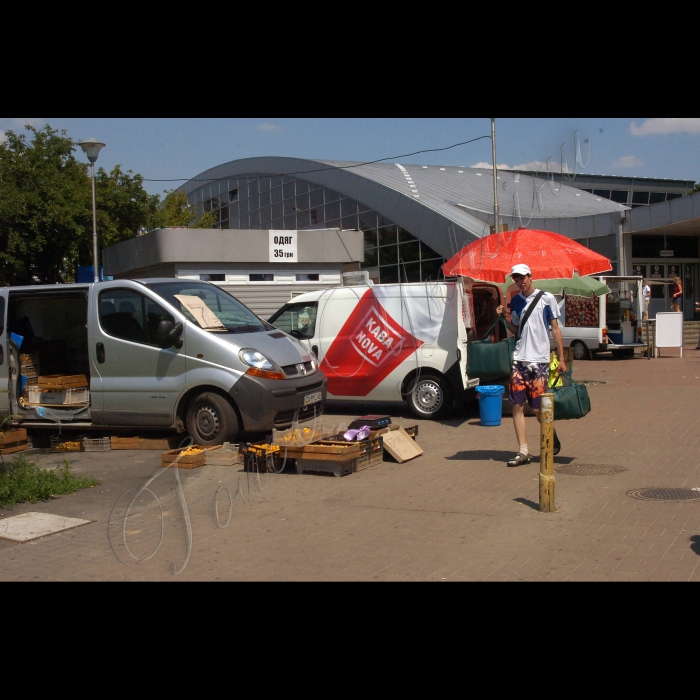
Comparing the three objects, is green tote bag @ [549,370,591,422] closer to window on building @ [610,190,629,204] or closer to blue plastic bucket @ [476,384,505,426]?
blue plastic bucket @ [476,384,505,426]

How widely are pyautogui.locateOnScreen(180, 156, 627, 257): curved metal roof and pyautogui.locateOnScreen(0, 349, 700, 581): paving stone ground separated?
19616 mm

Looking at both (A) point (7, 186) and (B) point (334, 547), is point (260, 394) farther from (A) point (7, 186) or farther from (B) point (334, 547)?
(A) point (7, 186)

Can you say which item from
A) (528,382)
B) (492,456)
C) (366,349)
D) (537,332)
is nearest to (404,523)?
(528,382)

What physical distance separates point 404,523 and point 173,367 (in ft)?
14.3

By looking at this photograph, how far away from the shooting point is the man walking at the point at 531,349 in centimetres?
808

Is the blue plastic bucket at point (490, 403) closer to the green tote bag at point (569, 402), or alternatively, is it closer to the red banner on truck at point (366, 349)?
the red banner on truck at point (366, 349)

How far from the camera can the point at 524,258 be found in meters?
13.1

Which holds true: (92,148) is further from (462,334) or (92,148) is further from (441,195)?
(441,195)

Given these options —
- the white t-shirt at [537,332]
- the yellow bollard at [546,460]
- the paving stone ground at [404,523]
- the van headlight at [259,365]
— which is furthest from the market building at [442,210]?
the yellow bollard at [546,460]

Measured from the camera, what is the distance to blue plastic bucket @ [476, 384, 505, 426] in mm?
11234

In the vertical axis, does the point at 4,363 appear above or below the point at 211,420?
above

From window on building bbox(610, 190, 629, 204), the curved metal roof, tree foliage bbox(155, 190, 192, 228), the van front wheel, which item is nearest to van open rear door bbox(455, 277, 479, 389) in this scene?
the van front wheel

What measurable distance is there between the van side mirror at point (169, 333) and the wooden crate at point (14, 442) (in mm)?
2521

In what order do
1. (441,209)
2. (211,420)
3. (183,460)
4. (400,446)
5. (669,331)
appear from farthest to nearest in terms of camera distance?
(441,209)
(669,331)
(211,420)
(400,446)
(183,460)
